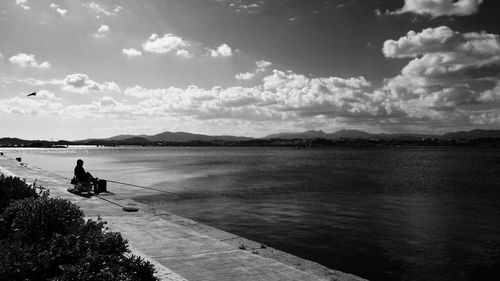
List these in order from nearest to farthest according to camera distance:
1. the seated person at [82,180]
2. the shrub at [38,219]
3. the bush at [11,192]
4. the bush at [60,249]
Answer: the bush at [60,249], the shrub at [38,219], the bush at [11,192], the seated person at [82,180]

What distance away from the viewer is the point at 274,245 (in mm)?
16781

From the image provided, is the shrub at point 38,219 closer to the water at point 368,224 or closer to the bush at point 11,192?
the bush at point 11,192

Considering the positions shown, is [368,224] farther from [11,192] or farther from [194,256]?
[11,192]

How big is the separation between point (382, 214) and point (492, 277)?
41.7 feet

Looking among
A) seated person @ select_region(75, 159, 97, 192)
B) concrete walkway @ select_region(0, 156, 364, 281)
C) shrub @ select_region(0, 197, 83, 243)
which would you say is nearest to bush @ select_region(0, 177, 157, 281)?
shrub @ select_region(0, 197, 83, 243)

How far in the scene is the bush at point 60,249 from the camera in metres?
6.46

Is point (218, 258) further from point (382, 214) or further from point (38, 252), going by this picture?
point (382, 214)

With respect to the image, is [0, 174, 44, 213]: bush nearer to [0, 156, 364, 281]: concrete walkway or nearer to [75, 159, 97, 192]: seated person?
[0, 156, 364, 281]: concrete walkway

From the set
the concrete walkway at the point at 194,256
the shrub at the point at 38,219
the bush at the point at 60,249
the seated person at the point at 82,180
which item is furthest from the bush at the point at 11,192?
the seated person at the point at 82,180

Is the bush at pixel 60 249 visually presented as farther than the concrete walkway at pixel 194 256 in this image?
No

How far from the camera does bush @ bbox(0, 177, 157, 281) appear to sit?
646 centimetres

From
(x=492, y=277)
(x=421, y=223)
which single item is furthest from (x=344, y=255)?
(x=421, y=223)

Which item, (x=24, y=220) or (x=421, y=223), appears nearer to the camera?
(x=24, y=220)

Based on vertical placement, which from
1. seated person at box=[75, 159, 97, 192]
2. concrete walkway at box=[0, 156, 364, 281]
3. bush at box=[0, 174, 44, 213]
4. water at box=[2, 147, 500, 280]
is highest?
bush at box=[0, 174, 44, 213]
